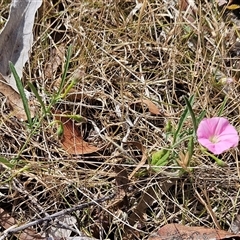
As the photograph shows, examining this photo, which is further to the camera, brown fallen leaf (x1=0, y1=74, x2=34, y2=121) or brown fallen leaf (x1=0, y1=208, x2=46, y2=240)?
brown fallen leaf (x1=0, y1=74, x2=34, y2=121)

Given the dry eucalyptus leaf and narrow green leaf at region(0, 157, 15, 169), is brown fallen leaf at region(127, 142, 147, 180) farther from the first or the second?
the dry eucalyptus leaf

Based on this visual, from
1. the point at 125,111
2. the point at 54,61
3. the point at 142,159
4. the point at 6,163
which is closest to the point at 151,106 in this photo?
the point at 125,111

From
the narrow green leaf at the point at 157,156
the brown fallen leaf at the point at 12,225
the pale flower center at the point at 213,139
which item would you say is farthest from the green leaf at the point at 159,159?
the brown fallen leaf at the point at 12,225

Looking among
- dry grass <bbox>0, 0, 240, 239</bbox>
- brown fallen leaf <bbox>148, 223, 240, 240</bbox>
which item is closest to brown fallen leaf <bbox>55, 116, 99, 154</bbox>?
dry grass <bbox>0, 0, 240, 239</bbox>

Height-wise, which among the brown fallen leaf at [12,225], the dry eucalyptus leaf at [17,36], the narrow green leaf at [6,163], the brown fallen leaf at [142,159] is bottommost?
the brown fallen leaf at [12,225]

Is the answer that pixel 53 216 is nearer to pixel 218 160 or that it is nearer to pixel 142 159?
pixel 142 159

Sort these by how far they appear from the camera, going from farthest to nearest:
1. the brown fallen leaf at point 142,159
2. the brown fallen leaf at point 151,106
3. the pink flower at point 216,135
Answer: the brown fallen leaf at point 151,106
the brown fallen leaf at point 142,159
the pink flower at point 216,135

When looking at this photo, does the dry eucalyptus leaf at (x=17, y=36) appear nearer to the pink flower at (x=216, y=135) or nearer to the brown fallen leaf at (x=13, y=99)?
the brown fallen leaf at (x=13, y=99)
